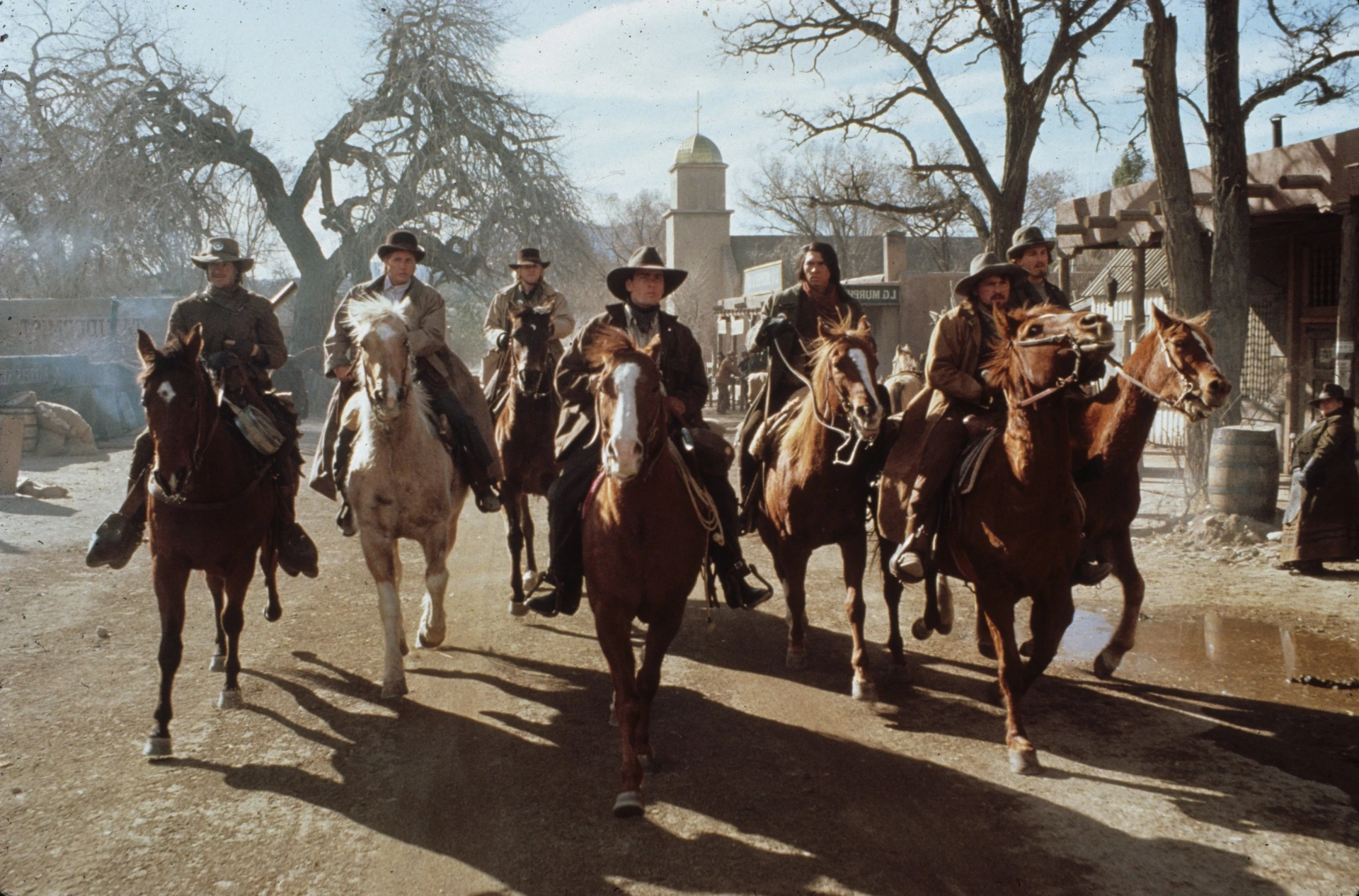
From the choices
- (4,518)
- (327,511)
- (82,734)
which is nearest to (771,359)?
(82,734)

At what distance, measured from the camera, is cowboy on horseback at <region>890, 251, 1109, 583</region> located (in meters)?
5.72

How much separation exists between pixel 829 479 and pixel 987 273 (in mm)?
1601

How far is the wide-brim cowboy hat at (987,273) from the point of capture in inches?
251

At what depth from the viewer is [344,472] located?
23.2 feet

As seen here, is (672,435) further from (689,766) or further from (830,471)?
(689,766)

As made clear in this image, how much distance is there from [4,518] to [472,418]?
27.2ft

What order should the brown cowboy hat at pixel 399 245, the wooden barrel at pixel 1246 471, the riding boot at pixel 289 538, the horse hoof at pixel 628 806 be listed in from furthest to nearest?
1. the wooden barrel at pixel 1246 471
2. the brown cowboy hat at pixel 399 245
3. the riding boot at pixel 289 538
4. the horse hoof at pixel 628 806

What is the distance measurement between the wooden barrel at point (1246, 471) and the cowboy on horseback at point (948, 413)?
5125 mm

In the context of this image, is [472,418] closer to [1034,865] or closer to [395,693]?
[395,693]

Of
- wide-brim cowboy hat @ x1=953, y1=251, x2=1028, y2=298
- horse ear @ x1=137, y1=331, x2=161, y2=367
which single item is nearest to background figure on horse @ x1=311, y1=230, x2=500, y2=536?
horse ear @ x1=137, y1=331, x2=161, y2=367

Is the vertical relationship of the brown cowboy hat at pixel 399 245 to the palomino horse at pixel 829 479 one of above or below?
above

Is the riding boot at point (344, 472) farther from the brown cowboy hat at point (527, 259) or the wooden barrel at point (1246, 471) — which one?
the wooden barrel at point (1246, 471)

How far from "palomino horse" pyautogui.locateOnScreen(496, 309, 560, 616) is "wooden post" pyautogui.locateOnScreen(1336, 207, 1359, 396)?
930 centimetres

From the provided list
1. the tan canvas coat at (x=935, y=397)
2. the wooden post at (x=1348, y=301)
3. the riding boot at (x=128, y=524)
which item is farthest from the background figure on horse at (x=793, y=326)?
the wooden post at (x=1348, y=301)
